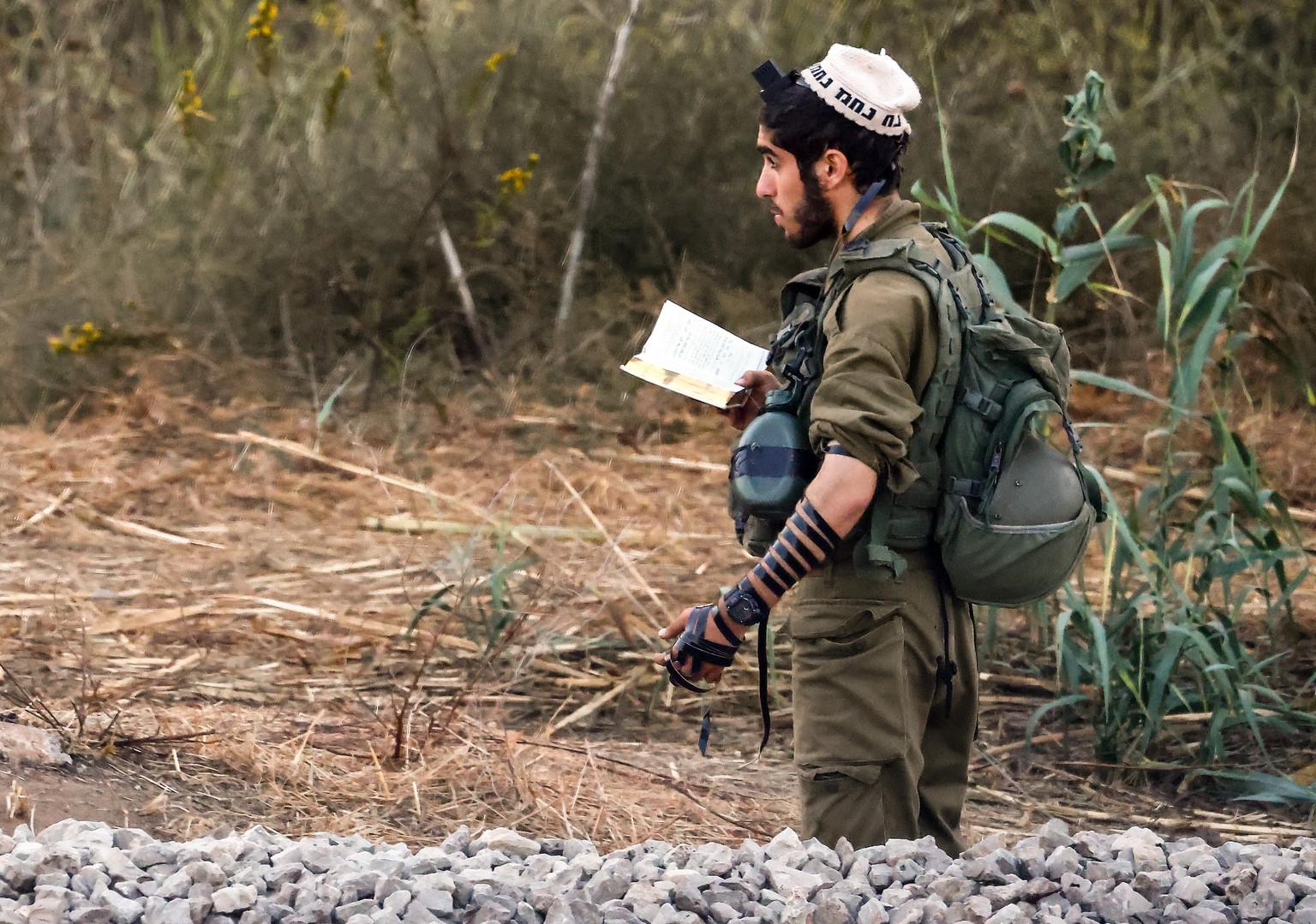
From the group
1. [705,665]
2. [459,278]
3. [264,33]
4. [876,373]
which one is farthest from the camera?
[459,278]

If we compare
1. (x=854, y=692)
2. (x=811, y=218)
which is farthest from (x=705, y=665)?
(x=811, y=218)

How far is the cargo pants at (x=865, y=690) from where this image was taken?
293 cm

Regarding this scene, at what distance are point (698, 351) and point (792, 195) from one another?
1.11 ft

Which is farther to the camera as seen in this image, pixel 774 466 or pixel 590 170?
pixel 590 170

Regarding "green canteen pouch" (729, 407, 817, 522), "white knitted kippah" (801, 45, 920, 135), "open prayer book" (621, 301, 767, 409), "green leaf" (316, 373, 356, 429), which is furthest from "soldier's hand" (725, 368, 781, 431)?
"green leaf" (316, 373, 356, 429)

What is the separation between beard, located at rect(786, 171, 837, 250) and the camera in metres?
2.96

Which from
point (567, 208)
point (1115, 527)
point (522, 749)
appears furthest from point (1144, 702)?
point (567, 208)

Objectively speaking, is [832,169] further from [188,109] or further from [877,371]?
[188,109]

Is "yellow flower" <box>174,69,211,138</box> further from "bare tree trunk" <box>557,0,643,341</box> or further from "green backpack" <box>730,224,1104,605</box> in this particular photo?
"green backpack" <box>730,224,1104,605</box>

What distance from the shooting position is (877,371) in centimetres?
275

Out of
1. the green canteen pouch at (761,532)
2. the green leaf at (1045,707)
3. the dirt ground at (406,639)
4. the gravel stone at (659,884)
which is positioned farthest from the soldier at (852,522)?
the green leaf at (1045,707)

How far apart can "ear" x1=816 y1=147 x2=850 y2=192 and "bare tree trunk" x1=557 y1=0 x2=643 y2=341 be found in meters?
4.49

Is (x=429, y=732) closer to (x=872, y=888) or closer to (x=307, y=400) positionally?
(x=872, y=888)

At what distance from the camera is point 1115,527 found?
4.16 meters
